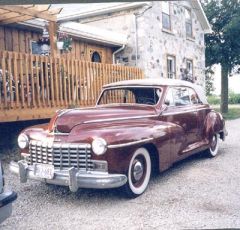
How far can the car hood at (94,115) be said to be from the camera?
4699 mm

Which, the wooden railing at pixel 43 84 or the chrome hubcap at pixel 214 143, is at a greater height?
the wooden railing at pixel 43 84

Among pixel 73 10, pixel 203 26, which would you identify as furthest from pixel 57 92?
pixel 203 26

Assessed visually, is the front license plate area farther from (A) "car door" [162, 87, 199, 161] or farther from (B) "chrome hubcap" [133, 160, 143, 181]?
(A) "car door" [162, 87, 199, 161]

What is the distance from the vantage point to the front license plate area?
4.40m

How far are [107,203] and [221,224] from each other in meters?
1.49

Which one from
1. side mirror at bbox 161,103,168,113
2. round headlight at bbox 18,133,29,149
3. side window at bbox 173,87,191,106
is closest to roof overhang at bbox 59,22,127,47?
side window at bbox 173,87,191,106

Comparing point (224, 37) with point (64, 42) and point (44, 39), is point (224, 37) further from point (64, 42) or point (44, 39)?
point (44, 39)

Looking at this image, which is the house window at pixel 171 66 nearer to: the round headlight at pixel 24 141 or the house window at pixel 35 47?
the house window at pixel 35 47

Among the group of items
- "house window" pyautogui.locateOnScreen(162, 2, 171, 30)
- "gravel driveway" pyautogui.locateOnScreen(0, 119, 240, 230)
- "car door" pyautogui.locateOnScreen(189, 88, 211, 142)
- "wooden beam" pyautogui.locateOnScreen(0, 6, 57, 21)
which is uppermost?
"house window" pyautogui.locateOnScreen(162, 2, 171, 30)

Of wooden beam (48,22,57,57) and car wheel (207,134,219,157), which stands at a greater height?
wooden beam (48,22,57,57)

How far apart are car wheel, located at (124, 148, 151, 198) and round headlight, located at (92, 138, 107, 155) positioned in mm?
485

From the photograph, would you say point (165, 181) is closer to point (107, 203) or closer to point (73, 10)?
point (107, 203)

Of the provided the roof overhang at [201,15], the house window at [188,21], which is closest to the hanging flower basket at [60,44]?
the house window at [188,21]

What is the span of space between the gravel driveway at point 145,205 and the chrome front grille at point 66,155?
1.80 ft
